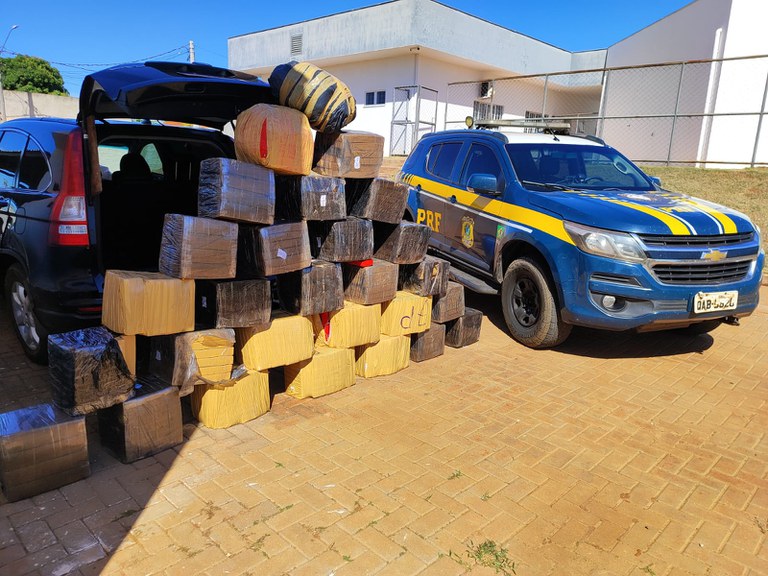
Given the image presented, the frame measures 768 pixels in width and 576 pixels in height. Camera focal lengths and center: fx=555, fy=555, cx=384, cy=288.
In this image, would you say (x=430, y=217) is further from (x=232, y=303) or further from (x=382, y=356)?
(x=232, y=303)

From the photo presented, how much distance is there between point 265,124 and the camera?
3621 millimetres

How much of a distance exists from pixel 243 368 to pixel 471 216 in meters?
3.40

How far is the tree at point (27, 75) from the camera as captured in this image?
41.9m

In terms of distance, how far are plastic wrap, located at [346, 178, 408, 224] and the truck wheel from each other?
1.62m

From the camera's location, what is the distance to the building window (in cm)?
2301

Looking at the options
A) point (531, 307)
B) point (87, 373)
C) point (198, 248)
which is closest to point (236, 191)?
point (198, 248)

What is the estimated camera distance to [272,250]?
3635mm

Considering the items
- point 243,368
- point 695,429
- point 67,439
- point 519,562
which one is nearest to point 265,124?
point 243,368

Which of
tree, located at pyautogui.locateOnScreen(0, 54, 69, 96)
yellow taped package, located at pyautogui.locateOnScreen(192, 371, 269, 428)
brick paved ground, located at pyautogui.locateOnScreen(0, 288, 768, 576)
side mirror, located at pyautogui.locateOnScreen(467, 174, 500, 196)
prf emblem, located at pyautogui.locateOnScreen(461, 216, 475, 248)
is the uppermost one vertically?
tree, located at pyautogui.locateOnScreen(0, 54, 69, 96)

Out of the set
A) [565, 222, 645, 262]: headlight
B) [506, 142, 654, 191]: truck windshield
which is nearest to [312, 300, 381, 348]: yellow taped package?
[565, 222, 645, 262]: headlight

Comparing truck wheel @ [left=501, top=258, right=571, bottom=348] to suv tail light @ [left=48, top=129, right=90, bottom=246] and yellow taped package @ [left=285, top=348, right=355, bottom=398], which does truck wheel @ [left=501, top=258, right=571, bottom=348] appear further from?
suv tail light @ [left=48, top=129, right=90, bottom=246]

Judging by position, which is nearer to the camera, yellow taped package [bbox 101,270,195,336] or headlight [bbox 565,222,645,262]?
yellow taped package [bbox 101,270,195,336]

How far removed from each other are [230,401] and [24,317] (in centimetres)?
209

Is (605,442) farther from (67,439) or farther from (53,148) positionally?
(53,148)
